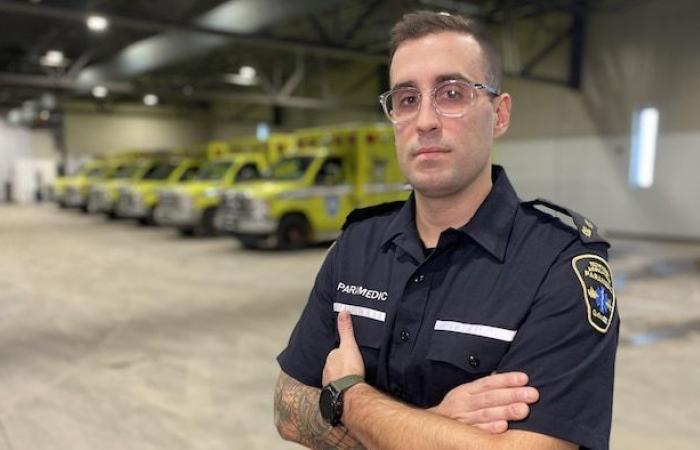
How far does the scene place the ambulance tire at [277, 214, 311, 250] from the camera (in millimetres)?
10430

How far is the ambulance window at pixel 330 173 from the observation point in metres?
10.5

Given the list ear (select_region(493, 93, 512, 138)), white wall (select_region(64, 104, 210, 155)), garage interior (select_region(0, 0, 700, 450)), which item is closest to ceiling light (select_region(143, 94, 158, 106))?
garage interior (select_region(0, 0, 700, 450))

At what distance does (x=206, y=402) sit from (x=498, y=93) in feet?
10.0

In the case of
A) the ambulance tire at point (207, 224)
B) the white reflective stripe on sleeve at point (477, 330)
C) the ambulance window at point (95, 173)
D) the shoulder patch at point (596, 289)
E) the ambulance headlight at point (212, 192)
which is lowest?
the ambulance tire at point (207, 224)

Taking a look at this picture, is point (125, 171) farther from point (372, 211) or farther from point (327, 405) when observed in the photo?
point (327, 405)

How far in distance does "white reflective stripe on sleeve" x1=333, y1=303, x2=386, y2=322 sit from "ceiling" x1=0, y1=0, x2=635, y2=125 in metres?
6.21

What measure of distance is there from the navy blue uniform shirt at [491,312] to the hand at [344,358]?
27 mm

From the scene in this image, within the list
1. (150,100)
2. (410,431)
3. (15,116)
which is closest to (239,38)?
(410,431)

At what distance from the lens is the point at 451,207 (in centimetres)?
158

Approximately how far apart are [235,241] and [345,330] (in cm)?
1094

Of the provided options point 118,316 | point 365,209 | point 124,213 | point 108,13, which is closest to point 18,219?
point 124,213

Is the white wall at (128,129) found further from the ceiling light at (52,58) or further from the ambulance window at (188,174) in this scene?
the ambulance window at (188,174)

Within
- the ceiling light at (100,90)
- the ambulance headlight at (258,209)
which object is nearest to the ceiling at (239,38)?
the ceiling light at (100,90)

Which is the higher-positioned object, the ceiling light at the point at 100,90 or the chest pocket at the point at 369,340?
the ceiling light at the point at 100,90
